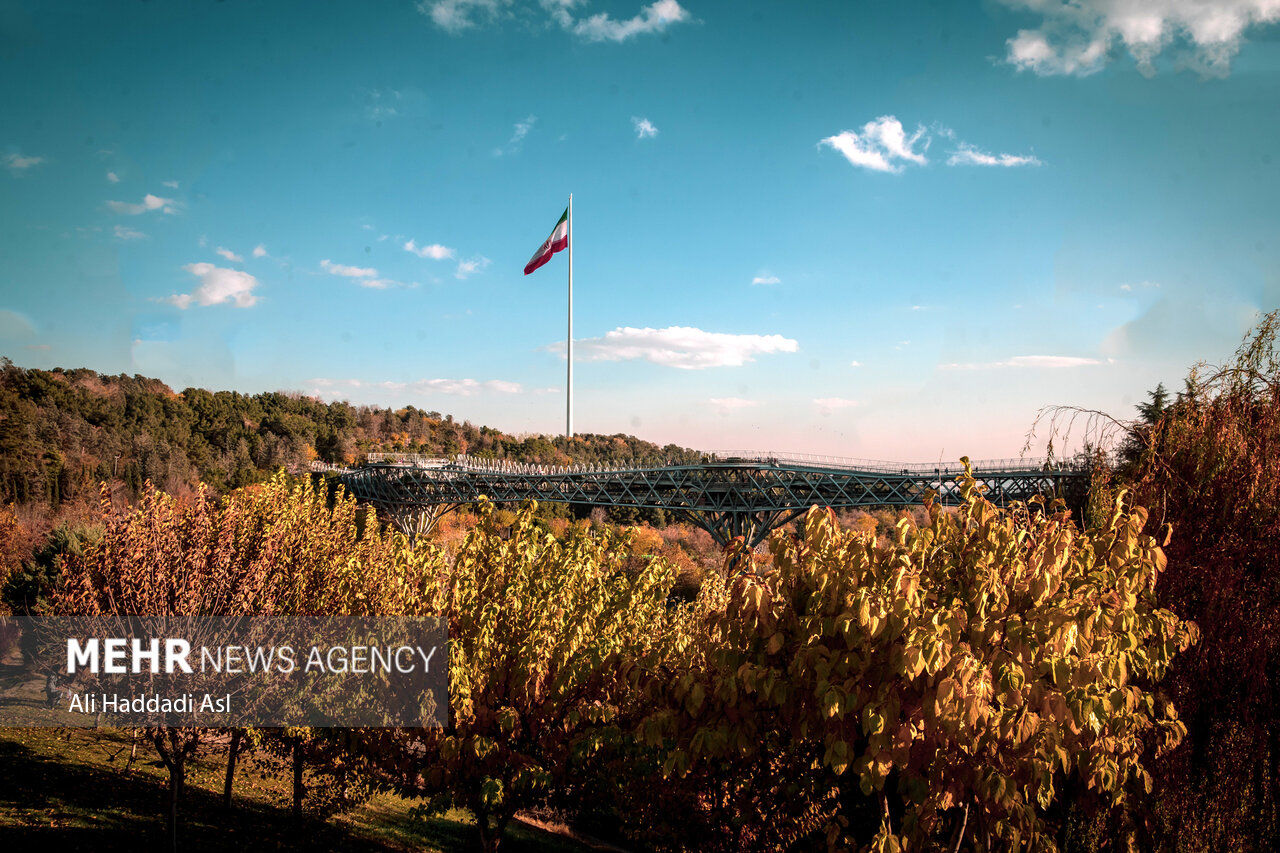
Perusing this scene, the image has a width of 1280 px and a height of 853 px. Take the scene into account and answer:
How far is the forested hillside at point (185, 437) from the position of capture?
64.8 metres

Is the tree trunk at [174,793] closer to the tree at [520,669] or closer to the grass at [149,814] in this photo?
the grass at [149,814]

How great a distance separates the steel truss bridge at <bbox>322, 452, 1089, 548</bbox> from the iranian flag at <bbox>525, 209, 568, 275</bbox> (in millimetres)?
21518

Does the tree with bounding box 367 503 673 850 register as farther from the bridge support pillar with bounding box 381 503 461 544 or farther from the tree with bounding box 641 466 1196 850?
the bridge support pillar with bounding box 381 503 461 544

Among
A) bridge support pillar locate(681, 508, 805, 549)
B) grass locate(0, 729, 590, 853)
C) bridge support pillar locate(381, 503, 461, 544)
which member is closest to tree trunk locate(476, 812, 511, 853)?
grass locate(0, 729, 590, 853)

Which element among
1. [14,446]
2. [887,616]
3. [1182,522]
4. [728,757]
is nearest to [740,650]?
[887,616]

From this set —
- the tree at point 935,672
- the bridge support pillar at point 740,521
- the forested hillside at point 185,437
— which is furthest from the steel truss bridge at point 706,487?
the tree at point 935,672

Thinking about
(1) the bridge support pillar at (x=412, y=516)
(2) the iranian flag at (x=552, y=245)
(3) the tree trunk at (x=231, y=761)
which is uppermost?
(2) the iranian flag at (x=552, y=245)

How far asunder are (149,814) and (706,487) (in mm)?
51604

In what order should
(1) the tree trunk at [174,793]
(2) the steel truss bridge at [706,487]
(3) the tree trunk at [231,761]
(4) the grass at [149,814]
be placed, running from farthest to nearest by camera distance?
(2) the steel truss bridge at [706,487]
(3) the tree trunk at [231,761]
(4) the grass at [149,814]
(1) the tree trunk at [174,793]

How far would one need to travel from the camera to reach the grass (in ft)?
40.3

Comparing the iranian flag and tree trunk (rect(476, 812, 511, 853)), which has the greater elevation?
the iranian flag

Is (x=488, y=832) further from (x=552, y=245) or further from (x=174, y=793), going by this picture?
(x=552, y=245)

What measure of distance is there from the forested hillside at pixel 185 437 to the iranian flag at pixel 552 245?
30.9m

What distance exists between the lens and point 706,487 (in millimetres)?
62875
